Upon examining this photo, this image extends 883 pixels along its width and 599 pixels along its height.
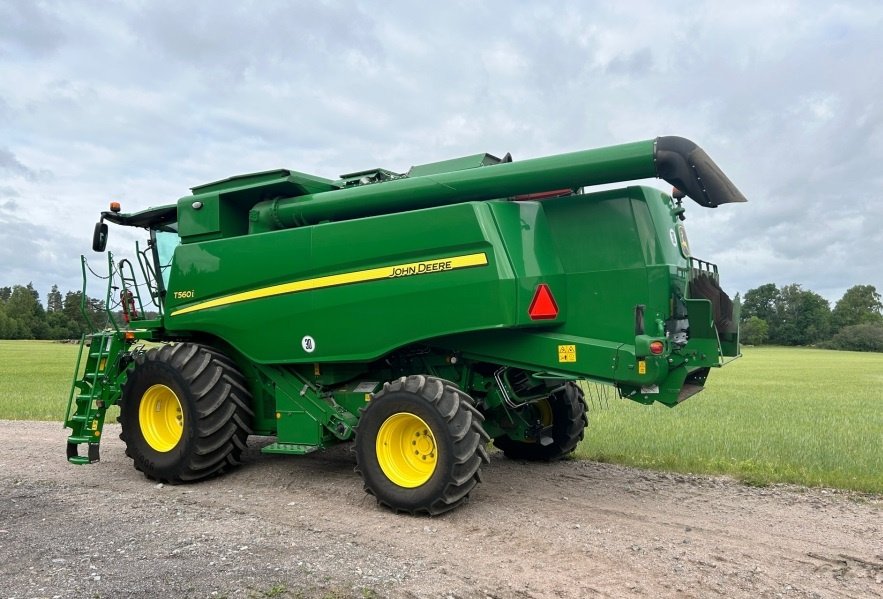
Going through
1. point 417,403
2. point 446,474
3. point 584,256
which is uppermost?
point 584,256

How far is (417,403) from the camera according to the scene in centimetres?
604

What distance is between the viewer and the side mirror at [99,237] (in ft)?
27.6

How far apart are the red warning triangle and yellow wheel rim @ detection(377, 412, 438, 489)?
1391mm

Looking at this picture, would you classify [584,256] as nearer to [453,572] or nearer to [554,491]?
[554,491]

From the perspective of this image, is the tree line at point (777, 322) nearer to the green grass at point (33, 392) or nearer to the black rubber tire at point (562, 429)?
the green grass at point (33, 392)

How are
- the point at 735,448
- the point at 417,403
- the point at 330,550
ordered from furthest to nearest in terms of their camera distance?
the point at 735,448 → the point at 417,403 → the point at 330,550

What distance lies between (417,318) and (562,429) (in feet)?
9.24

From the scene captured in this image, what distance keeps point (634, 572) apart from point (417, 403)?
2241 mm

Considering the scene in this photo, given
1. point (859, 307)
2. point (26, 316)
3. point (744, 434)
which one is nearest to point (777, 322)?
point (859, 307)

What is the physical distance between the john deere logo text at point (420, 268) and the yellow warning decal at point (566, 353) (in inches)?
47.6

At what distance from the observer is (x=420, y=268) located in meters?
6.37

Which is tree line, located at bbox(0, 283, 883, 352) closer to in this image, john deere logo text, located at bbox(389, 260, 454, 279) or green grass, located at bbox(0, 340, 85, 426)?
green grass, located at bbox(0, 340, 85, 426)

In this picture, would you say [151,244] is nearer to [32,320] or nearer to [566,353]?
[566,353]

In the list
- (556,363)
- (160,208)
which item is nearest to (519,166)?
(556,363)
